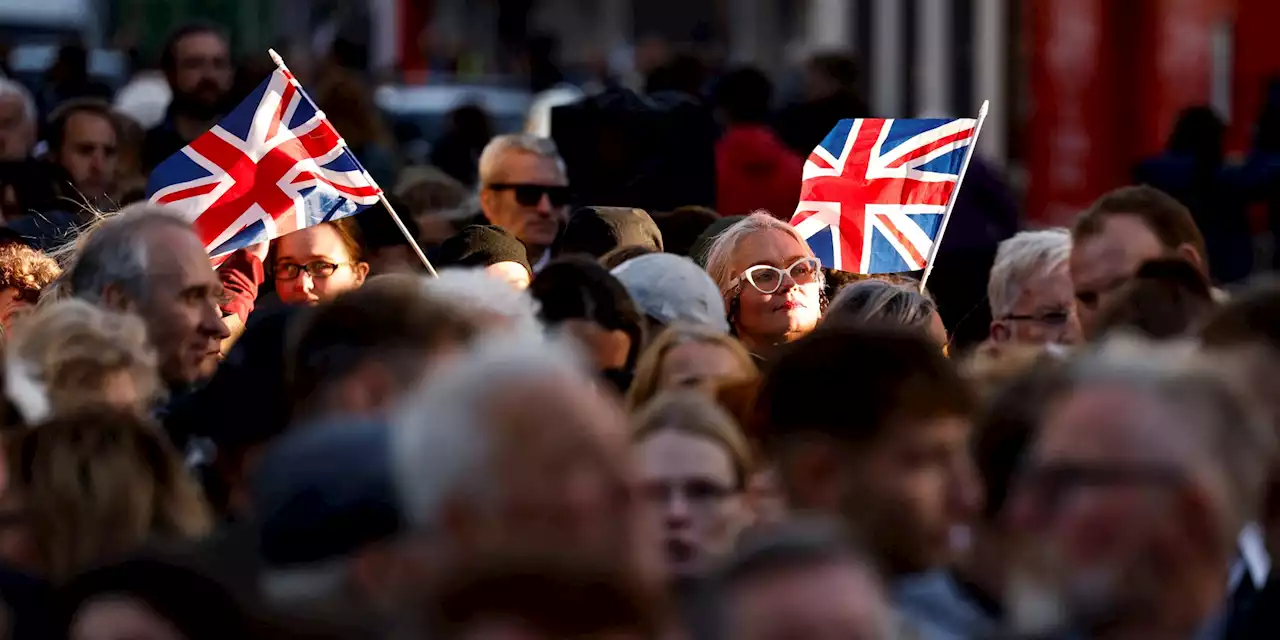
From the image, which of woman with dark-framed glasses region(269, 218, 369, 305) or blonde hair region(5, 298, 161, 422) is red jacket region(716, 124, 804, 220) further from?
blonde hair region(5, 298, 161, 422)

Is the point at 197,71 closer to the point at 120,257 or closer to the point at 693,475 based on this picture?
the point at 120,257

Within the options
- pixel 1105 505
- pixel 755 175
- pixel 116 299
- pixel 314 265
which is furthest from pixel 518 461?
pixel 755 175

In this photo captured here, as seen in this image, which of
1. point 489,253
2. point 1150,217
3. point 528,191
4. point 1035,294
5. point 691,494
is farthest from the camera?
point 528,191

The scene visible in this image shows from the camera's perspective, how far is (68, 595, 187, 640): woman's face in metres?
4.06

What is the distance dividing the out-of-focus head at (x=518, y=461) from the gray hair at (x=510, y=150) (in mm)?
6301

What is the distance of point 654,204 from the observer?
10.8 meters

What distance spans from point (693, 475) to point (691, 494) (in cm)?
4

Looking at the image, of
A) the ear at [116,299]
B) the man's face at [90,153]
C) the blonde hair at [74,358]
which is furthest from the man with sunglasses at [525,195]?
the blonde hair at [74,358]

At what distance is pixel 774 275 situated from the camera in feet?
26.7

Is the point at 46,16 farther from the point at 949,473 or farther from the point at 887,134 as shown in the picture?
the point at 949,473

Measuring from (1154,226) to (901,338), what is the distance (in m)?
2.54

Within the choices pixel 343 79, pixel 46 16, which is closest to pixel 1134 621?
pixel 343 79

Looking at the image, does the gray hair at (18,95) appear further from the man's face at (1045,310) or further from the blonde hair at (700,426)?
the blonde hair at (700,426)

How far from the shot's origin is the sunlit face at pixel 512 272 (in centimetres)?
827
